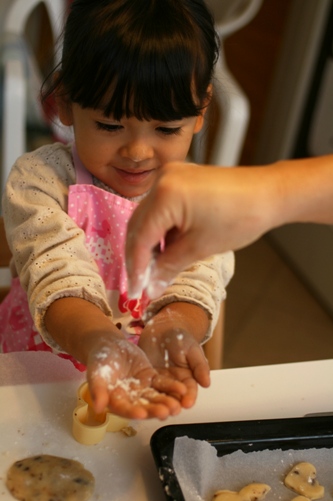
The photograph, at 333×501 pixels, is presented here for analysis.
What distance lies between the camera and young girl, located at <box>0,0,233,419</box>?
2.94ft

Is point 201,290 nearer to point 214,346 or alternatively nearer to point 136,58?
point 214,346

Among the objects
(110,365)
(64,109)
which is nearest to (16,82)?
(64,109)

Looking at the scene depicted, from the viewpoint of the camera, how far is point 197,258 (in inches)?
26.0

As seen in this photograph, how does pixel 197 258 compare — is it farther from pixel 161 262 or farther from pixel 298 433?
pixel 298 433

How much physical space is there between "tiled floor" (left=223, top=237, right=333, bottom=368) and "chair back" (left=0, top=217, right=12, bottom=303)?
96 cm

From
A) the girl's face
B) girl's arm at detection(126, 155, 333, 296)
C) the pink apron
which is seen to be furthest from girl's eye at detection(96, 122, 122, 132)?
girl's arm at detection(126, 155, 333, 296)

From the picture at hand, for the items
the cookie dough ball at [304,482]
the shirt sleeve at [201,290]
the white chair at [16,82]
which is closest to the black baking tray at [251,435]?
the cookie dough ball at [304,482]

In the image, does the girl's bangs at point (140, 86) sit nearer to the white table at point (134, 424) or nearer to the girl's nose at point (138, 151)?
the girl's nose at point (138, 151)

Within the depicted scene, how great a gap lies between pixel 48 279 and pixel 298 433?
1.26 ft

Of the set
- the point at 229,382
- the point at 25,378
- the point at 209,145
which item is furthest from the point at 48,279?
the point at 209,145

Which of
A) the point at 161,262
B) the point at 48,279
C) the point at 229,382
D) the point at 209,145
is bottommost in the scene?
the point at 209,145

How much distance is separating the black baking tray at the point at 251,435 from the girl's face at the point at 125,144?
39 cm

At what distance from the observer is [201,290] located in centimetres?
105

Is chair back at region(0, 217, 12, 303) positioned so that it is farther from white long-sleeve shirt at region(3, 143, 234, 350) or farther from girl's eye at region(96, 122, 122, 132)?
girl's eye at region(96, 122, 122, 132)
